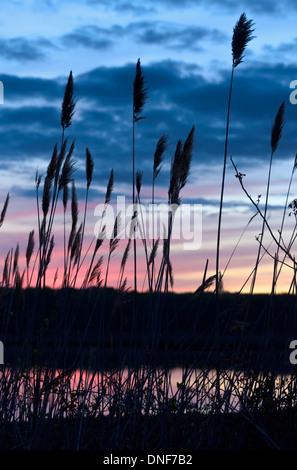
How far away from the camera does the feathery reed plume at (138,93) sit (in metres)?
3.45

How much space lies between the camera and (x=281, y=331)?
4422 millimetres

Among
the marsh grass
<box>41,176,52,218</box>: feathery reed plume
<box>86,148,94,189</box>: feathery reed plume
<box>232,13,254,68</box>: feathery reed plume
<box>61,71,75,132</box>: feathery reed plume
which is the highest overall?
<box>232,13,254,68</box>: feathery reed plume

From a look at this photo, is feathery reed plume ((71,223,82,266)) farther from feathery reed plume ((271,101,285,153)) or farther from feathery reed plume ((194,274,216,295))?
feathery reed plume ((271,101,285,153))

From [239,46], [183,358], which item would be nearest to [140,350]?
[183,358]

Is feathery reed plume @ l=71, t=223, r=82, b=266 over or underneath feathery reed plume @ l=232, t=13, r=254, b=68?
underneath

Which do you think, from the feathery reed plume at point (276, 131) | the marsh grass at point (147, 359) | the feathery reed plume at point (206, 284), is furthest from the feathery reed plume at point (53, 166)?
the feathery reed plume at point (276, 131)

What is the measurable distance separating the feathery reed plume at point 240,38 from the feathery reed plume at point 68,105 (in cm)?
98

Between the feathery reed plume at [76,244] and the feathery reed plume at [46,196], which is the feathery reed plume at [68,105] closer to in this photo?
the feathery reed plume at [46,196]

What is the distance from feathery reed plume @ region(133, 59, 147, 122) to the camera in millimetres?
3453

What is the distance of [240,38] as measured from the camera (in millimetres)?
3521

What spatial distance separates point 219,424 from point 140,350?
65cm

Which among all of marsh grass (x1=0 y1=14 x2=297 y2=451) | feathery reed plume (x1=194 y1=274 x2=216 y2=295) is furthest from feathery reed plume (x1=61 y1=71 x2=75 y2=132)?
feathery reed plume (x1=194 y1=274 x2=216 y2=295)

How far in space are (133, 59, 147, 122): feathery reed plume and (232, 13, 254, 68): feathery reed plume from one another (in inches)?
22.4

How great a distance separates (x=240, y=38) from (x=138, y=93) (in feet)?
2.27
